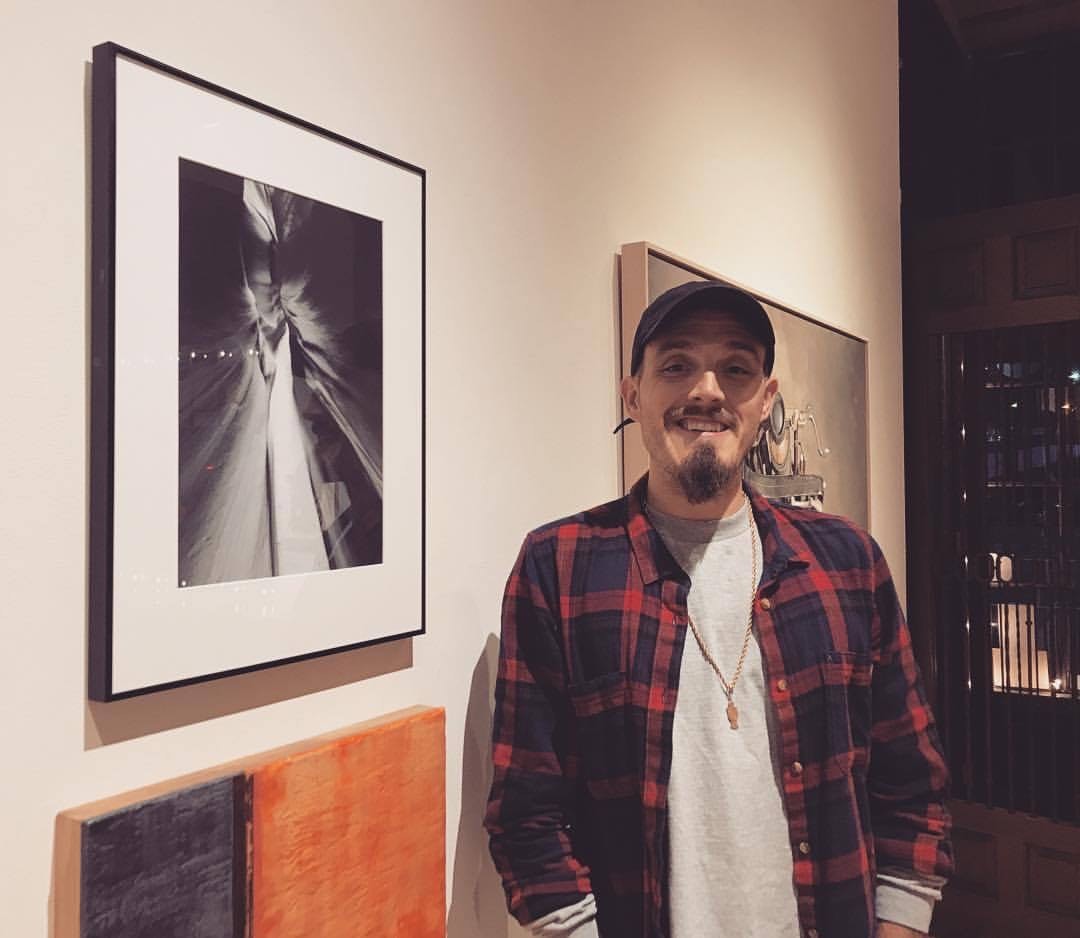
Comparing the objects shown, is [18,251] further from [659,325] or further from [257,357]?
[659,325]

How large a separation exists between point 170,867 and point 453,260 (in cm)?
74

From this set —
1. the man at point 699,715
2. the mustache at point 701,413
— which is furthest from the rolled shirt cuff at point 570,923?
the mustache at point 701,413

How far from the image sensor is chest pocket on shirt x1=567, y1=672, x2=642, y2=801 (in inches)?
44.7

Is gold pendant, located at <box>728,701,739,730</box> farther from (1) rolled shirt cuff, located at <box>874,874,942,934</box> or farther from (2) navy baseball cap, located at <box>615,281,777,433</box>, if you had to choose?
(2) navy baseball cap, located at <box>615,281,777,433</box>

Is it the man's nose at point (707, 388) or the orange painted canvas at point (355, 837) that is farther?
the man's nose at point (707, 388)

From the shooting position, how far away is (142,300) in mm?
813

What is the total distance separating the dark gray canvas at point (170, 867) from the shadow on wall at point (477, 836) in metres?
0.38

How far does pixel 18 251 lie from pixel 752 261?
160cm

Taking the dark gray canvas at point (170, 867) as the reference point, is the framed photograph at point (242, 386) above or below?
above

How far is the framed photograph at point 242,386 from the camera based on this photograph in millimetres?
797

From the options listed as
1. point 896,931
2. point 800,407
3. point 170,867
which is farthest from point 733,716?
point 800,407

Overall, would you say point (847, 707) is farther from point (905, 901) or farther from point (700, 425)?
point (700, 425)

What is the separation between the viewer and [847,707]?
1.19 m

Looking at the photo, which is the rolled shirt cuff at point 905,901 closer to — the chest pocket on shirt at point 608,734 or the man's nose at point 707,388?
the chest pocket on shirt at point 608,734
